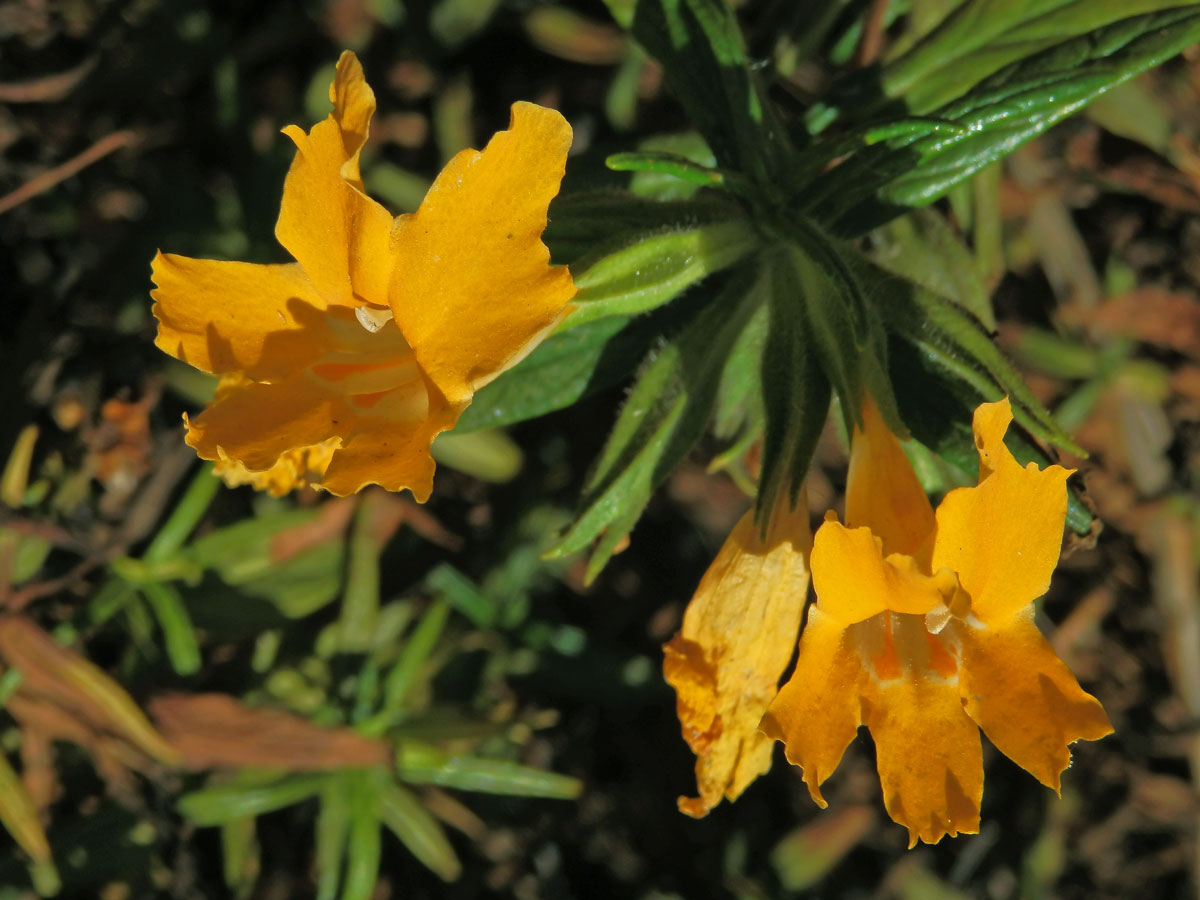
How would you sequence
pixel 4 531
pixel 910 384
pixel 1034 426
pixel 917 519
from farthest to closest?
pixel 4 531 → pixel 910 384 → pixel 1034 426 → pixel 917 519

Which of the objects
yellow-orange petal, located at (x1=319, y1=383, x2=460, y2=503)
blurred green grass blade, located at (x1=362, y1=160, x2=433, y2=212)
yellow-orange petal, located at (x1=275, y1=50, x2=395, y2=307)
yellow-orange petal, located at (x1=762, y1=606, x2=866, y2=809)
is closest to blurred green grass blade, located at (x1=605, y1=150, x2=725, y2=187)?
yellow-orange petal, located at (x1=275, y1=50, x2=395, y2=307)

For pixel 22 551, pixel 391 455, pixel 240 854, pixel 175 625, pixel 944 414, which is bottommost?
pixel 240 854

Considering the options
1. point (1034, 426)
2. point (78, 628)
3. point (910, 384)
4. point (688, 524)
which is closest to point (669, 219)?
point (910, 384)

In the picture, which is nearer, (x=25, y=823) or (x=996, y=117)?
(x=996, y=117)

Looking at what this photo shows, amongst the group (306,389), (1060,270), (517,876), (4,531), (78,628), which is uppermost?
(306,389)

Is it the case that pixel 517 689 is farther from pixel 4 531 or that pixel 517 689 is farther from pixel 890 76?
pixel 890 76

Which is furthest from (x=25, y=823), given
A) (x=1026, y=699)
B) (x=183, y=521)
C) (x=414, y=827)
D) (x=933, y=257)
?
(x=933, y=257)

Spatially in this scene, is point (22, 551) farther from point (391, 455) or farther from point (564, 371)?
point (391, 455)

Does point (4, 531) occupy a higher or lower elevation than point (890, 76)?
lower
